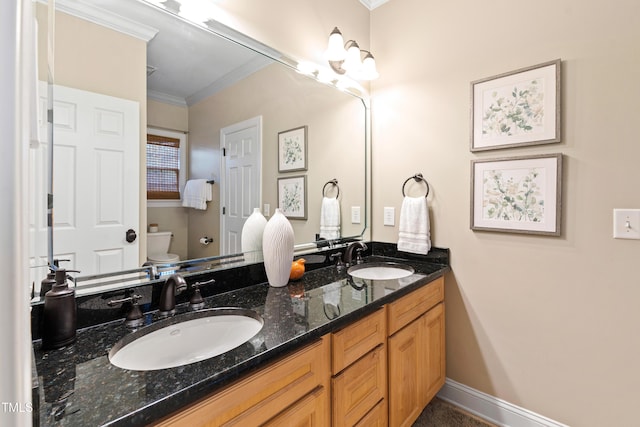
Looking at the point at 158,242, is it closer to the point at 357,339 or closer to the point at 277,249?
the point at 277,249

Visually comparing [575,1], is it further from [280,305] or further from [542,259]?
[280,305]

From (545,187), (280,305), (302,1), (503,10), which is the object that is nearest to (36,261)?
Result: (280,305)

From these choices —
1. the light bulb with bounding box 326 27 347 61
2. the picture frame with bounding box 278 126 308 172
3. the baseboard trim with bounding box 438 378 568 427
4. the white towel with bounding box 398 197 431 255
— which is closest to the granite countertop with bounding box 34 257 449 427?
the white towel with bounding box 398 197 431 255

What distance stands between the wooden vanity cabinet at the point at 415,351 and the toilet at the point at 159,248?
3.10 feet

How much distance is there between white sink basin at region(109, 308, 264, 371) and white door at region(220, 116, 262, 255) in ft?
1.21

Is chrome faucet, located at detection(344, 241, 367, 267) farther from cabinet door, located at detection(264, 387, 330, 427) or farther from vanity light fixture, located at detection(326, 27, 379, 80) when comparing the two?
vanity light fixture, located at detection(326, 27, 379, 80)

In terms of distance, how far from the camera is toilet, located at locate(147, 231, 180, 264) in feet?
3.80

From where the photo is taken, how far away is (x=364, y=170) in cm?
217

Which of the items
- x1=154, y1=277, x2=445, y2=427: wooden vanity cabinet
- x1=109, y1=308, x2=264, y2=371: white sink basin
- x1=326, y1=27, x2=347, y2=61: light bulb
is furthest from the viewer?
x1=326, y1=27, x2=347, y2=61: light bulb

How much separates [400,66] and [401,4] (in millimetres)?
406

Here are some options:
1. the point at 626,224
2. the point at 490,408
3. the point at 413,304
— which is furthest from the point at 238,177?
the point at 490,408

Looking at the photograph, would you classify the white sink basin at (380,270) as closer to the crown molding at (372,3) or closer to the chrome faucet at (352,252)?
the chrome faucet at (352,252)

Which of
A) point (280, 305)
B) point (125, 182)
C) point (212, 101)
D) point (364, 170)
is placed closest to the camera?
point (125, 182)

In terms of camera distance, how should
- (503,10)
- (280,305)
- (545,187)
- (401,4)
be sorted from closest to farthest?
(280,305)
(545,187)
(503,10)
(401,4)
